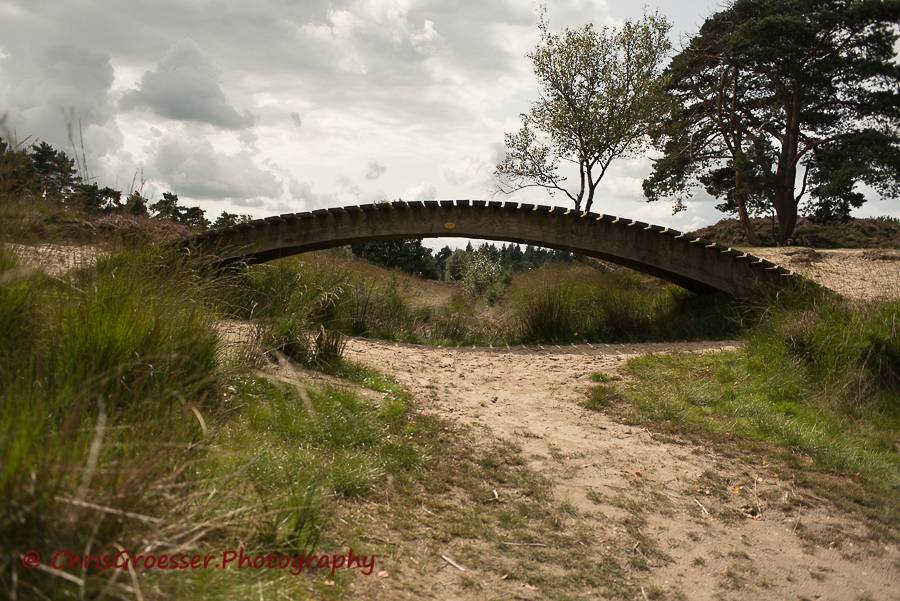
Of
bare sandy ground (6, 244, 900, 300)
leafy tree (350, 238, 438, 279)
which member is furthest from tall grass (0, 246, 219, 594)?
leafy tree (350, 238, 438, 279)

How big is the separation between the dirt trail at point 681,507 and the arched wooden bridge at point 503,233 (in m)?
4.97

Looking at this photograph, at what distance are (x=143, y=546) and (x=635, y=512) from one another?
2.85m

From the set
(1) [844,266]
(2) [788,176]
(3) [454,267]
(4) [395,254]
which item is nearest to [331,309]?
(1) [844,266]

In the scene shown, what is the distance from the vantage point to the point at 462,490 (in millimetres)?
3955

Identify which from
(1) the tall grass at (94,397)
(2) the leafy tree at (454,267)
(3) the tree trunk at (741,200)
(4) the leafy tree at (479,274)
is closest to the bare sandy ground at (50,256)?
(1) the tall grass at (94,397)

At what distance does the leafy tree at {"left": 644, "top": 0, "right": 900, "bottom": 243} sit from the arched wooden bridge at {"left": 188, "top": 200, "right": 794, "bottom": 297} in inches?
389

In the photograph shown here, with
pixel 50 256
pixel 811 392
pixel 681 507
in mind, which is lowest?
pixel 681 507

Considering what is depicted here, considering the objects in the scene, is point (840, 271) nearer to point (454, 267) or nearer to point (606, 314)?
point (606, 314)

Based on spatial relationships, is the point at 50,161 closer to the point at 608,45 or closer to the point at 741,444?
the point at 741,444

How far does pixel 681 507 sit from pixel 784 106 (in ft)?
68.9

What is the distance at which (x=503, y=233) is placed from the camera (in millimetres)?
11586

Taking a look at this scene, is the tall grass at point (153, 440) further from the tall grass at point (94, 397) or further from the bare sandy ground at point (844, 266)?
the bare sandy ground at point (844, 266)

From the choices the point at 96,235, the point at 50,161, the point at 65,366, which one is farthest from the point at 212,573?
the point at 50,161

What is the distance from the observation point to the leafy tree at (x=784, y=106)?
18562 mm
